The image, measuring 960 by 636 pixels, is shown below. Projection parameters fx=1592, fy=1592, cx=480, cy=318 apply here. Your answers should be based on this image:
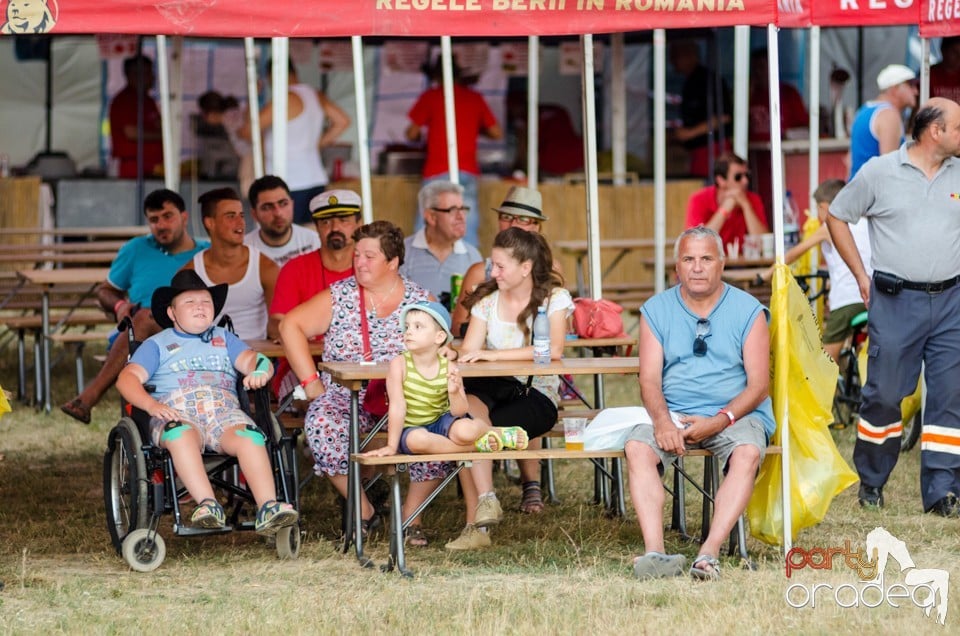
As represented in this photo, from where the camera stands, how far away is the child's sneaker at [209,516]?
570cm

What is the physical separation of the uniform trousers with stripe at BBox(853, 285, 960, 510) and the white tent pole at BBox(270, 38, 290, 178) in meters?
3.54

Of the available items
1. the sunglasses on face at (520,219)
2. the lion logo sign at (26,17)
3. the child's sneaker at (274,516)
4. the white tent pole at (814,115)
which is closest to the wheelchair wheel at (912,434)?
the sunglasses on face at (520,219)

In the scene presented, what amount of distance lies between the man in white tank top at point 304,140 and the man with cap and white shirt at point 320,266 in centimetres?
419

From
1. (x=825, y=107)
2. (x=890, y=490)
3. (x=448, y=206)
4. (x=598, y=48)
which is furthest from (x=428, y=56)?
(x=890, y=490)

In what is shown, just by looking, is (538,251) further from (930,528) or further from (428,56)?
(428,56)

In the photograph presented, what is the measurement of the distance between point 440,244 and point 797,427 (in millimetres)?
2802

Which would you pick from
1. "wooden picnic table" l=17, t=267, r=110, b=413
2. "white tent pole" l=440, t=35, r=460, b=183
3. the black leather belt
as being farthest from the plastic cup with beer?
"wooden picnic table" l=17, t=267, r=110, b=413

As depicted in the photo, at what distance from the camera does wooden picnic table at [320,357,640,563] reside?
587 centimetres

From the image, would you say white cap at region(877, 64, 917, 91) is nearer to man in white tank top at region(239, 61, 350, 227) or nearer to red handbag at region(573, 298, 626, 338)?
red handbag at region(573, 298, 626, 338)

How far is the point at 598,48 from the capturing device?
623 inches

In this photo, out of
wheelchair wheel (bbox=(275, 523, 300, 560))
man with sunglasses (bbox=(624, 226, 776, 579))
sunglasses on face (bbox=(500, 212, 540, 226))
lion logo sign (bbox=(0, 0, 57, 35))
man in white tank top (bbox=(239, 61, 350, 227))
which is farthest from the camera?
man in white tank top (bbox=(239, 61, 350, 227))

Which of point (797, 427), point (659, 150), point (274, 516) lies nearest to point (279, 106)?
point (659, 150)

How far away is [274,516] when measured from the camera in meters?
5.80

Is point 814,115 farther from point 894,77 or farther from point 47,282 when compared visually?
point 47,282
